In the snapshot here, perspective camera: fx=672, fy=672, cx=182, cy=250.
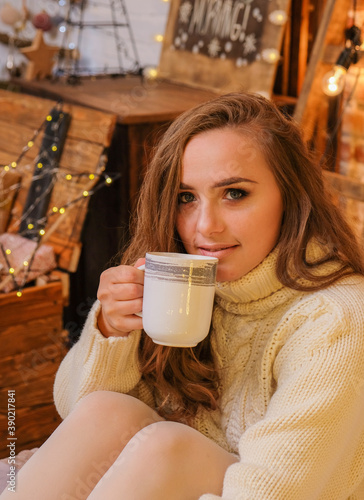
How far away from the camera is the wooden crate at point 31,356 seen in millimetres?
1630

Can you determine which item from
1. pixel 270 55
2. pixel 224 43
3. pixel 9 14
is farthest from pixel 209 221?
pixel 9 14

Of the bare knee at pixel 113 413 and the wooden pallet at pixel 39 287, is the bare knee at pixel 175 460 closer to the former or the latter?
the bare knee at pixel 113 413

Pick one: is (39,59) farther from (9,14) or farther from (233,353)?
(233,353)

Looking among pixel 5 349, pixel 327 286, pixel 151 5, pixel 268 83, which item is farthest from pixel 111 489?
pixel 151 5

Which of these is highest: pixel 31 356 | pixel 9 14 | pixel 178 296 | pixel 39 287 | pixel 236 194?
pixel 9 14

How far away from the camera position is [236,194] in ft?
3.48

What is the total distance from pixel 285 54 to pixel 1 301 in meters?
1.43

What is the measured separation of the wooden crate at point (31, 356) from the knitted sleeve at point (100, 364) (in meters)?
0.45

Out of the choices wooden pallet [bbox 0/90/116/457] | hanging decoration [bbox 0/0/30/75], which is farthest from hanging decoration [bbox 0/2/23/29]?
wooden pallet [bbox 0/90/116/457]

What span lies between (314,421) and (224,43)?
1.74 metres

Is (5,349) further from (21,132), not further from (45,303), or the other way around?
(21,132)

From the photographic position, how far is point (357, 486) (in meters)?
1.05

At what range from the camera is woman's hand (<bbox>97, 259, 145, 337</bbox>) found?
40.6 inches

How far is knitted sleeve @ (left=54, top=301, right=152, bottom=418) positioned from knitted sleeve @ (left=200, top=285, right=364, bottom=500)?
0.29m
